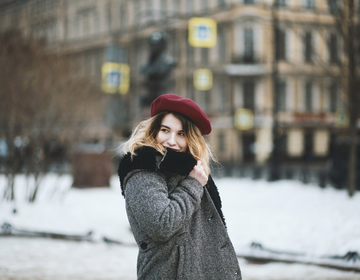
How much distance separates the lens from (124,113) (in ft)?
111

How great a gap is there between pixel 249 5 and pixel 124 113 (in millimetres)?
15072

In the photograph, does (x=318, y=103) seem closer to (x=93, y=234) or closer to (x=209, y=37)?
(x=209, y=37)

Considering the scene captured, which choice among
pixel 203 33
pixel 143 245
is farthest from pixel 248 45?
pixel 143 245

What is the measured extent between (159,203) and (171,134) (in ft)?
1.36

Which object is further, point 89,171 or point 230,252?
point 89,171

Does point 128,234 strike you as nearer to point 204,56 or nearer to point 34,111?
point 34,111

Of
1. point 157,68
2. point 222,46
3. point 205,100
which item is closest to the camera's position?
point 157,68

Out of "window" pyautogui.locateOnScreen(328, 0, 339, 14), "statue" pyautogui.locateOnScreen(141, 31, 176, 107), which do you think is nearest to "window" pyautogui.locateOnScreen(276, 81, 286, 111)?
"window" pyautogui.locateOnScreen(328, 0, 339, 14)

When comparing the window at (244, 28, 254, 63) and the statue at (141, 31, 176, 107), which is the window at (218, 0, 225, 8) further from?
the statue at (141, 31, 176, 107)

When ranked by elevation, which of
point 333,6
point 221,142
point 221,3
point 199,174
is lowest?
point 221,142

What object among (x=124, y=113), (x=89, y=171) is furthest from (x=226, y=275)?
(x=124, y=113)

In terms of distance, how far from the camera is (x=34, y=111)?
12.1 metres

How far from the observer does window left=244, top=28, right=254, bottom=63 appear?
42.2m

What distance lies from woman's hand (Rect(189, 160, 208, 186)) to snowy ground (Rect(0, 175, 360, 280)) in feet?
13.1
